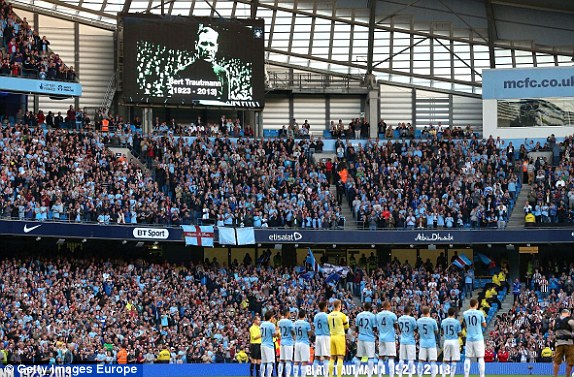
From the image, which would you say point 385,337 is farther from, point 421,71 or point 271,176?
point 421,71

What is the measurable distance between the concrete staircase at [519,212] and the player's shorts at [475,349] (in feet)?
89.7

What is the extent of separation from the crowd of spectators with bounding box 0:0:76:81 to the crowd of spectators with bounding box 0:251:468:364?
33.6 ft

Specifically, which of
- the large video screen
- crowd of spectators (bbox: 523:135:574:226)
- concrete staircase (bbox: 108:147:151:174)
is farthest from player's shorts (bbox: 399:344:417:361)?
the large video screen

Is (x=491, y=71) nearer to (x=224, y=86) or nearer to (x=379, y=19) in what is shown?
(x=379, y=19)

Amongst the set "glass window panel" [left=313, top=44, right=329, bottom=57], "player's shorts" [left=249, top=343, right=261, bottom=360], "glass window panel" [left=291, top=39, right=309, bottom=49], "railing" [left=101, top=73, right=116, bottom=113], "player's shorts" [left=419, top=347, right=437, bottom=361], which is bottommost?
"player's shorts" [left=249, top=343, right=261, bottom=360]

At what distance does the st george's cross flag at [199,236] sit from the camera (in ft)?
183

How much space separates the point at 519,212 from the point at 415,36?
1378 cm

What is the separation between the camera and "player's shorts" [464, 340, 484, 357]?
105ft

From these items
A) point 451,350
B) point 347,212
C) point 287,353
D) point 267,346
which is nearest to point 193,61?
point 347,212

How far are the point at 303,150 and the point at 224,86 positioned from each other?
5486 mm

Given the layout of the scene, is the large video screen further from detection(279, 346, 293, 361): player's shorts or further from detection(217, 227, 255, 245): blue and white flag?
detection(279, 346, 293, 361): player's shorts

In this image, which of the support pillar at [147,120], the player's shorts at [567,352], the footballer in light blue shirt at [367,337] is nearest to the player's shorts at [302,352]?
the footballer in light blue shirt at [367,337]

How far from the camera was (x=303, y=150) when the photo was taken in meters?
63.1

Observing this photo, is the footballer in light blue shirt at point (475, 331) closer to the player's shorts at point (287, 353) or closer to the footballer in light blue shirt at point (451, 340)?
the footballer in light blue shirt at point (451, 340)
